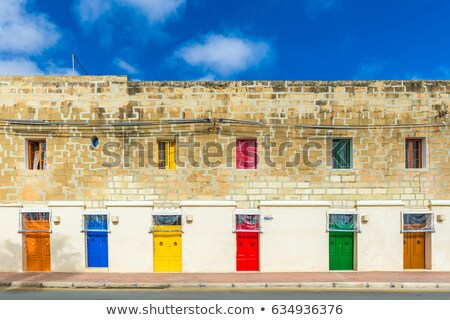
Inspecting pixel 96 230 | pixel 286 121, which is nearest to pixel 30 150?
pixel 96 230

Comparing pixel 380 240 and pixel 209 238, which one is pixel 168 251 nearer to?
pixel 209 238

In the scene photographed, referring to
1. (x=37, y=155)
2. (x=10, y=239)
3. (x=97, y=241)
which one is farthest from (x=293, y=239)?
(x=10, y=239)

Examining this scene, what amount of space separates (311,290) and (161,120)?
A: 753cm

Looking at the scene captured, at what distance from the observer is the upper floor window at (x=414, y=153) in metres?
11.7

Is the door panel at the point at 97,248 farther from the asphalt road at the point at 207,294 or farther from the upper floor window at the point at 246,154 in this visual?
the upper floor window at the point at 246,154

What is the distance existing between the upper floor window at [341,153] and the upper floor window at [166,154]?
593cm

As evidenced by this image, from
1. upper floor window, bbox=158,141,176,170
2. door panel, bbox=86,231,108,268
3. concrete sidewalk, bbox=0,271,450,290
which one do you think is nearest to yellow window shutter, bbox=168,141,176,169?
upper floor window, bbox=158,141,176,170

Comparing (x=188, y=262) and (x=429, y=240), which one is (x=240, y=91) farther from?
(x=429, y=240)

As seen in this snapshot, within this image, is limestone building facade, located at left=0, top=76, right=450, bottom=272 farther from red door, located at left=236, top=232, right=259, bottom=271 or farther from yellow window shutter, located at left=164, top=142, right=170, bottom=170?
yellow window shutter, located at left=164, top=142, right=170, bottom=170

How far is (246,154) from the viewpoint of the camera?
11.7 m

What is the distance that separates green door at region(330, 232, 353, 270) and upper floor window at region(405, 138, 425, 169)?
343 centimetres

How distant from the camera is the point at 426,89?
11.6 metres

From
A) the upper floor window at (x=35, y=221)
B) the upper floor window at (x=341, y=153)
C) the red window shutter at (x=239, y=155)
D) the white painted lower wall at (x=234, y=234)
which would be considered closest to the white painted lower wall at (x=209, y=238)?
the white painted lower wall at (x=234, y=234)

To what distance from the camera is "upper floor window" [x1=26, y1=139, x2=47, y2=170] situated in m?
11.7
